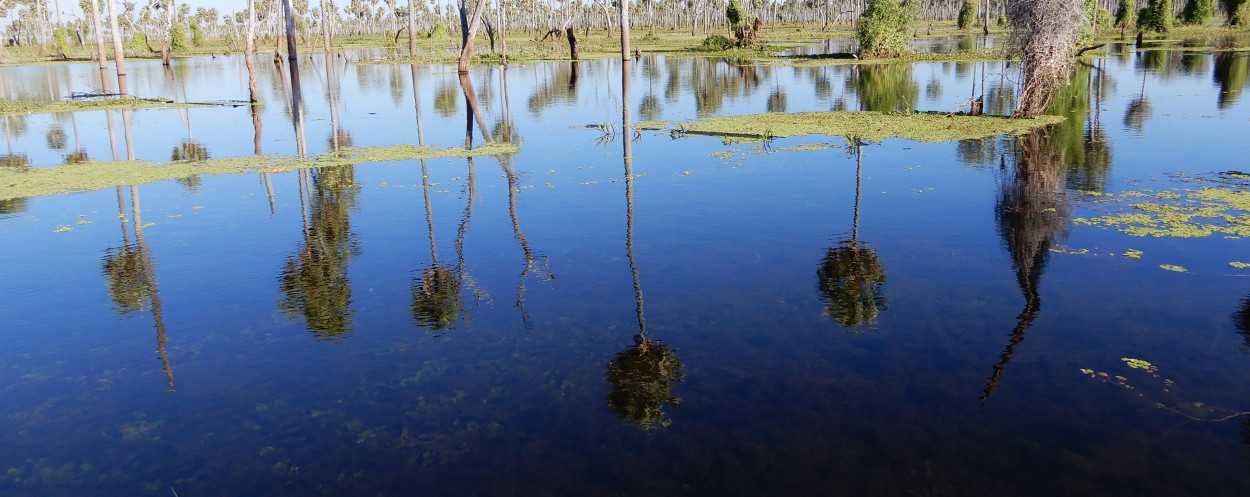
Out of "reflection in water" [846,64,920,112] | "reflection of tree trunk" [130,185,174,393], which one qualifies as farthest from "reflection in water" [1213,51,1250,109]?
"reflection of tree trunk" [130,185,174,393]

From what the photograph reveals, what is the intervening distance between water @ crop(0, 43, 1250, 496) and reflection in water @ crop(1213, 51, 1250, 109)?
15656mm

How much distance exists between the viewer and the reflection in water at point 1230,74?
99.6ft

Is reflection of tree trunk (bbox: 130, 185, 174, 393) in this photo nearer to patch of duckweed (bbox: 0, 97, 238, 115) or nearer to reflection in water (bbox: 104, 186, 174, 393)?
reflection in water (bbox: 104, 186, 174, 393)

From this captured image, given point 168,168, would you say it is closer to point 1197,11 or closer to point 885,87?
point 885,87

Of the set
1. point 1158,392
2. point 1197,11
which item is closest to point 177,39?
point 1158,392

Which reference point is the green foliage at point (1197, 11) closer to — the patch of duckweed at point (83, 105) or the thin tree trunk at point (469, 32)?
the thin tree trunk at point (469, 32)

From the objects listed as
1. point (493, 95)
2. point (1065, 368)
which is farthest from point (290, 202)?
point (493, 95)

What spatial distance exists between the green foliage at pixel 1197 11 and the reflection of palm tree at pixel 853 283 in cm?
9389

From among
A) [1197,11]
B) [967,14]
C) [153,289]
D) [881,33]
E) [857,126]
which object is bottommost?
[153,289]

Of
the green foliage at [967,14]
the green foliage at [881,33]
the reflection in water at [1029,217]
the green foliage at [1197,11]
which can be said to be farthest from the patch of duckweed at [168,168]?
the green foliage at [967,14]

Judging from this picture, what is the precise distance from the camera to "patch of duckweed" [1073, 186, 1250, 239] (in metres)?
12.5

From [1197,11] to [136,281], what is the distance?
339 feet

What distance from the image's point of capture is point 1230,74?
39.4 metres

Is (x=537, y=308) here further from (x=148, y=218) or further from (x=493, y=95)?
Result: (x=493, y=95)
